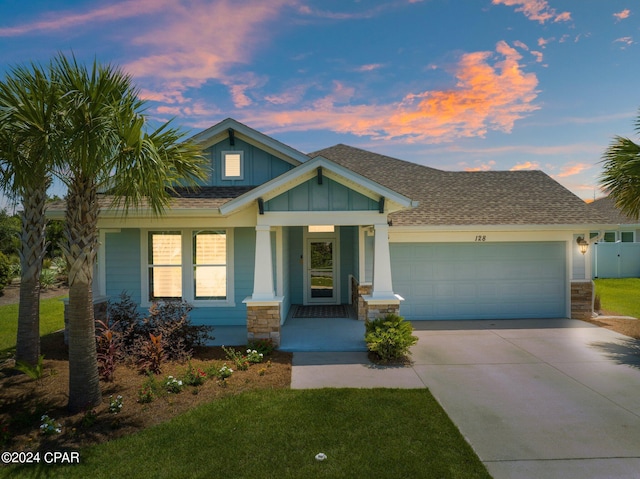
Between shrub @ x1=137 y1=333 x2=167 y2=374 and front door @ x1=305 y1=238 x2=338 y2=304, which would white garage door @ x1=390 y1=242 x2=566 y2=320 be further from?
shrub @ x1=137 y1=333 x2=167 y2=374

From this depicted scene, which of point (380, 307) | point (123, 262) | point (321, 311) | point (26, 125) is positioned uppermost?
point (26, 125)

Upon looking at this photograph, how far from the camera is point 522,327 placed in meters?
9.55

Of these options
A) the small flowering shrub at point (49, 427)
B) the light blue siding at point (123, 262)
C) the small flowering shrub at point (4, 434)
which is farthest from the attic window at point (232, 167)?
the small flowering shrub at point (4, 434)

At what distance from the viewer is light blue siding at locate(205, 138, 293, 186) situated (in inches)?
396

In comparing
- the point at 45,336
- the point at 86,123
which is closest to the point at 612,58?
the point at 86,123

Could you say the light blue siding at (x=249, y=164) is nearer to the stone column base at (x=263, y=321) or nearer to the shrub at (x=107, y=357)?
the stone column base at (x=263, y=321)

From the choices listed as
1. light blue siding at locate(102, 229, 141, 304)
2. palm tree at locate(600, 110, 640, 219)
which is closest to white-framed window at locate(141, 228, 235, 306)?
light blue siding at locate(102, 229, 141, 304)

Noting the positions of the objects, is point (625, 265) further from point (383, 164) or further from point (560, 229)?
point (383, 164)

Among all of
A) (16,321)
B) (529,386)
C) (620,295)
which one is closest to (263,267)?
(529,386)

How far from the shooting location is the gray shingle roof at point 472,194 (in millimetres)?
10406

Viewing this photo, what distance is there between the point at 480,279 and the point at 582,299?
3041 millimetres

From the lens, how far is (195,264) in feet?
31.0

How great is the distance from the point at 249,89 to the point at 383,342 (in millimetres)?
10065

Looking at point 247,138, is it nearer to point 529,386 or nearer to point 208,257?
point 208,257
